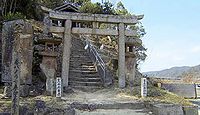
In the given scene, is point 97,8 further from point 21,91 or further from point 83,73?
point 21,91

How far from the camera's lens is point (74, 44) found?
74.2ft

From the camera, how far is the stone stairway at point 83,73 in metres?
14.9

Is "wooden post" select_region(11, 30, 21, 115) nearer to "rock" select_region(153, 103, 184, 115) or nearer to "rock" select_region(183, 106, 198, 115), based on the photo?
"rock" select_region(153, 103, 184, 115)

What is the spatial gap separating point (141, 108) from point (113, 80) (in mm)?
4630

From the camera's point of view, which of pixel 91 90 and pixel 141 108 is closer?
pixel 141 108

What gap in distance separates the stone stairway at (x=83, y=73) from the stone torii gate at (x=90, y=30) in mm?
1287

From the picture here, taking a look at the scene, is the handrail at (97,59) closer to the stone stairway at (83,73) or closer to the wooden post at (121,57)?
the stone stairway at (83,73)

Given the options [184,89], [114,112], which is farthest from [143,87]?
[184,89]

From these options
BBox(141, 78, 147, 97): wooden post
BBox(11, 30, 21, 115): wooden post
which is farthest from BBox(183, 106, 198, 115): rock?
BBox(11, 30, 21, 115): wooden post

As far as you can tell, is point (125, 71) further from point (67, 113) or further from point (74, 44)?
point (74, 44)

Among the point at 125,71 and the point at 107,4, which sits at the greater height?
the point at 107,4

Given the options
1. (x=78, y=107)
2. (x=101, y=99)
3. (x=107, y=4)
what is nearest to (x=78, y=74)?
(x=101, y=99)

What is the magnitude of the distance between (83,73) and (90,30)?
2965 mm

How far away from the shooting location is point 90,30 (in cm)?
1437
